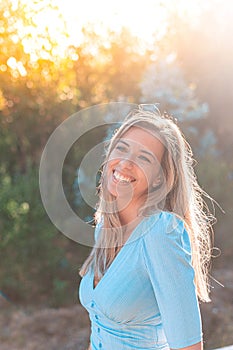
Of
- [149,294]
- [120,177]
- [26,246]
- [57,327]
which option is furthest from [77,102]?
[149,294]

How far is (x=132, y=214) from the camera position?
1708 millimetres

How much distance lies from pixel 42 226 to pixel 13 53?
1.78 metres

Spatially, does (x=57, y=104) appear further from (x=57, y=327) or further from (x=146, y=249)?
(x=146, y=249)

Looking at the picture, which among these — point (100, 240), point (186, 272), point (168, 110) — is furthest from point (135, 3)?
point (186, 272)

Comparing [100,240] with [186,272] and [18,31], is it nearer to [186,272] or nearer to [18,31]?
[186,272]

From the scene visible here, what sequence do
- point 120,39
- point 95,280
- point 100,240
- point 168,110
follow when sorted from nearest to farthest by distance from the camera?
point 95,280, point 100,240, point 168,110, point 120,39

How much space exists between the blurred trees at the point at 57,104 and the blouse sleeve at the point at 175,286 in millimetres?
3120

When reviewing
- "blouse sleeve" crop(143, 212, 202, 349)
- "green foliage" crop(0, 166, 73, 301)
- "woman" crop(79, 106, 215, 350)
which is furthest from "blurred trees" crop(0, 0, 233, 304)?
"blouse sleeve" crop(143, 212, 202, 349)

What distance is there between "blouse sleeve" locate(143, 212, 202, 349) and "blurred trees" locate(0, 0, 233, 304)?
312 centimetres

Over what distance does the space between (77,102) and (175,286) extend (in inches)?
178

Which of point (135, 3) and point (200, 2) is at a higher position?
point (200, 2)

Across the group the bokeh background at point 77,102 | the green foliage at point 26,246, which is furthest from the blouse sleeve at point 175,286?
the green foliage at point 26,246

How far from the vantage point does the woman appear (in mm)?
1385

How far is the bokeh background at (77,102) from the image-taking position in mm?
4500
